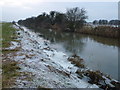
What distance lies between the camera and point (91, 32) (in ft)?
100

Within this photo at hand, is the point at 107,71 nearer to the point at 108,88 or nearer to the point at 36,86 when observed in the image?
the point at 108,88

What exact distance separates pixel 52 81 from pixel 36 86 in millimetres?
719

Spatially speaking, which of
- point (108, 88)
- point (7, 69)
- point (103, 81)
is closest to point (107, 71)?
point (103, 81)

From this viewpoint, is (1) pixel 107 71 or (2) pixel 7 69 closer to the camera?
(2) pixel 7 69

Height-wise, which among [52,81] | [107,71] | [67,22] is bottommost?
[107,71]

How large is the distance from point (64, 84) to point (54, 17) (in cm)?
5321

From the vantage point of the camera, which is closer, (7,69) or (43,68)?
(7,69)

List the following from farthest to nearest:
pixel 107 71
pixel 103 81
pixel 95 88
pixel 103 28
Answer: pixel 103 28 < pixel 107 71 < pixel 103 81 < pixel 95 88

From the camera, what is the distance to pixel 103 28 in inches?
1070

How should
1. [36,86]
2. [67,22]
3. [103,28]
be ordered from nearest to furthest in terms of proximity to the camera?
[36,86] → [103,28] → [67,22]

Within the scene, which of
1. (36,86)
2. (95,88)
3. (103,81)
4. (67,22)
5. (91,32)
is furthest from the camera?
(67,22)

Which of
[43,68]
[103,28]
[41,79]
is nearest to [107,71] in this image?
[43,68]

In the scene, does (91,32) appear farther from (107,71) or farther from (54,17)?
(54,17)

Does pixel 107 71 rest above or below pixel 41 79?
below
